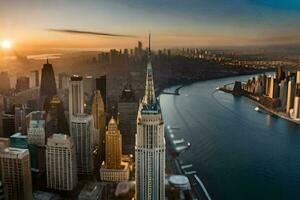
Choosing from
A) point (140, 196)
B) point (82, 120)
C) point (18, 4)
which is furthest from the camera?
point (82, 120)

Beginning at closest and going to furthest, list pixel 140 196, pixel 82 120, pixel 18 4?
pixel 140 196, pixel 18 4, pixel 82 120

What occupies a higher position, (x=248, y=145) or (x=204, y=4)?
(x=204, y=4)

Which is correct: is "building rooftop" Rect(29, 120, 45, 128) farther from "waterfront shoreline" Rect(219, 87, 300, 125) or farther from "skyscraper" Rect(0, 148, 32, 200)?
"waterfront shoreline" Rect(219, 87, 300, 125)

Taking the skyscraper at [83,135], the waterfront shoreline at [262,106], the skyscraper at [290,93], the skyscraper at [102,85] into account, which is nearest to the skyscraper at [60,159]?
the skyscraper at [83,135]

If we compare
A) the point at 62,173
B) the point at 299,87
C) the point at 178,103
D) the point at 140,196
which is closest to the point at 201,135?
the point at 178,103

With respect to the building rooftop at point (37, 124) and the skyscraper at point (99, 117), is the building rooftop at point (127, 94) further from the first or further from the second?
the building rooftop at point (37, 124)

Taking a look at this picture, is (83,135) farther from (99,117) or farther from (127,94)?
Result: (127,94)

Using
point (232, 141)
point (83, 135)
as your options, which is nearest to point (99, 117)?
point (83, 135)

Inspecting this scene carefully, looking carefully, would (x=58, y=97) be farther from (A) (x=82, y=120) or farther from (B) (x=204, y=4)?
(B) (x=204, y=4)
